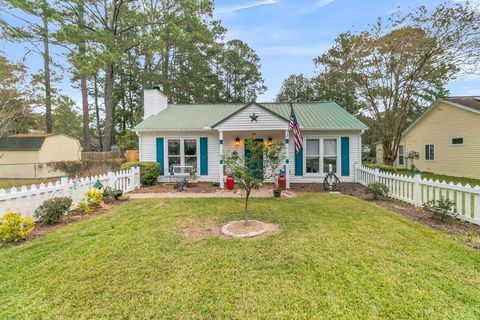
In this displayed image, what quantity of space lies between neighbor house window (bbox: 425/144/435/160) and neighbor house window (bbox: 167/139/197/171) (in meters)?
17.2

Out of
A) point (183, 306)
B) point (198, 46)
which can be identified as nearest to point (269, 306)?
point (183, 306)

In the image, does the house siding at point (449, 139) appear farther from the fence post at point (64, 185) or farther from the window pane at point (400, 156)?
the fence post at point (64, 185)

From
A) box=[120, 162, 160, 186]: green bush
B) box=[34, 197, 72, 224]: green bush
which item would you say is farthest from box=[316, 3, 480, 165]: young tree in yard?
box=[34, 197, 72, 224]: green bush

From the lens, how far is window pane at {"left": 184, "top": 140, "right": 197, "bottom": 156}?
10648 mm

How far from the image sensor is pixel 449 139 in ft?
45.6

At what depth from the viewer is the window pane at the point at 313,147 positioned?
1025cm

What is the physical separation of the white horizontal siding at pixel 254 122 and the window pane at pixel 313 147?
2018mm

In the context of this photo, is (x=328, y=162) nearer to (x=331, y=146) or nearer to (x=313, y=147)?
→ (x=331, y=146)

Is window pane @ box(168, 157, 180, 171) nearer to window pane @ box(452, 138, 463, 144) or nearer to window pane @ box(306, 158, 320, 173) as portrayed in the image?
window pane @ box(306, 158, 320, 173)

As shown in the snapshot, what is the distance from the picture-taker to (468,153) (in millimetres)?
12500

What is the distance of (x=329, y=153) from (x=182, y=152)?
23.9 feet

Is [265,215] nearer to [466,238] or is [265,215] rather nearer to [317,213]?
[317,213]

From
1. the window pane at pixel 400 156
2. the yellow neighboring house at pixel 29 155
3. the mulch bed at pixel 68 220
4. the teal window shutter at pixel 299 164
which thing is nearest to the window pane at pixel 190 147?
the mulch bed at pixel 68 220

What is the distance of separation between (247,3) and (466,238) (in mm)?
13582
